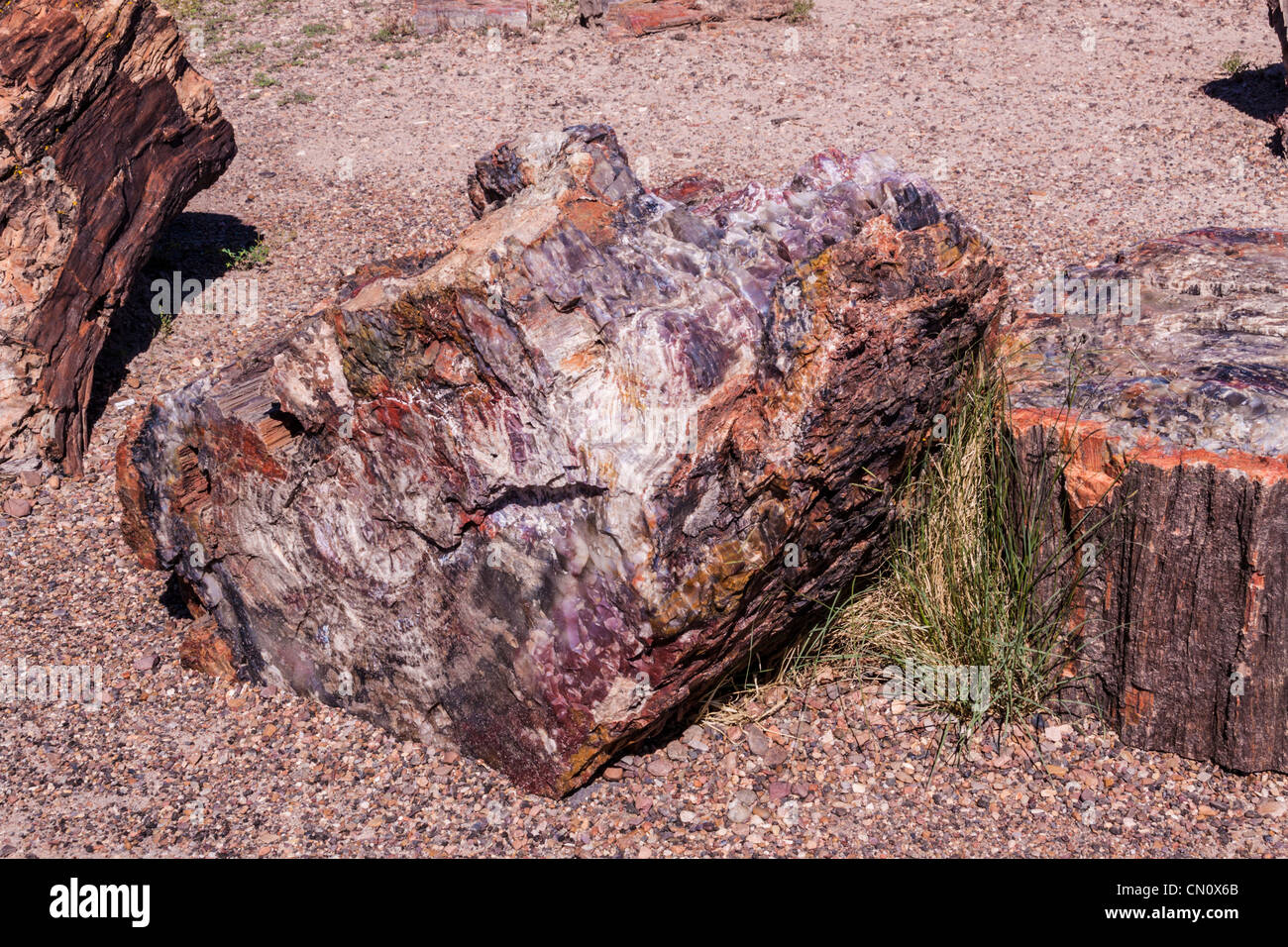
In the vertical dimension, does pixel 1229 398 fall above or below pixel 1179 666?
above

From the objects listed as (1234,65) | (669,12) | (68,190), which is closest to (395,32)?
(669,12)

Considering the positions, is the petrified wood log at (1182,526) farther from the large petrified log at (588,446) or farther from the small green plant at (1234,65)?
the small green plant at (1234,65)

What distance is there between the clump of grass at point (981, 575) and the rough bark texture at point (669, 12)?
7.41 meters

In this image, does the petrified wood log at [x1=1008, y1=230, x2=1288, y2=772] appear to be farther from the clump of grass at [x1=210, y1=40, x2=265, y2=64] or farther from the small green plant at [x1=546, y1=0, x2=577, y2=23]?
the clump of grass at [x1=210, y1=40, x2=265, y2=64]

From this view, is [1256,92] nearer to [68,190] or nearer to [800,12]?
[800,12]

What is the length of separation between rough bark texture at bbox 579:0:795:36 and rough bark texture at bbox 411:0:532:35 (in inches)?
24.2

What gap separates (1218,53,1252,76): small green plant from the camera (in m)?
8.85

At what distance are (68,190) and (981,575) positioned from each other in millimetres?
4843

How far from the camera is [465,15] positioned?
1053 cm

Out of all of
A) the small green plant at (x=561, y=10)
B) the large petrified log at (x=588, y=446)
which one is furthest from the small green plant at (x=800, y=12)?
the large petrified log at (x=588, y=446)

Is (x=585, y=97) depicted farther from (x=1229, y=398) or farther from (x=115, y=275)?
(x=1229, y=398)

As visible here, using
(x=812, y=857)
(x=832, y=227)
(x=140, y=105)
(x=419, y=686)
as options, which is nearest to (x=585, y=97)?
(x=140, y=105)

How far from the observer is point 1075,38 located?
9672 millimetres

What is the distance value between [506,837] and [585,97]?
7067 mm
